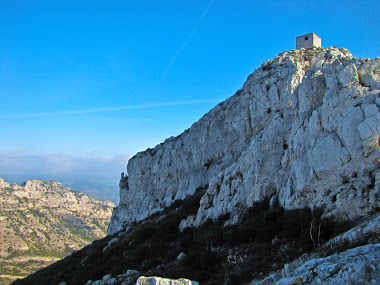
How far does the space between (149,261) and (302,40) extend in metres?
42.0

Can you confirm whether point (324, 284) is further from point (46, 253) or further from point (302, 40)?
point (46, 253)

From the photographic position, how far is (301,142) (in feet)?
60.4

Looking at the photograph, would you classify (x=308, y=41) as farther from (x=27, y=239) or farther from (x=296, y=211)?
(x=27, y=239)

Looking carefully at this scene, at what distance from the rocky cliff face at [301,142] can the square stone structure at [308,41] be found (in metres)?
2.81

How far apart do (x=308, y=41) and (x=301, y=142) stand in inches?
1309

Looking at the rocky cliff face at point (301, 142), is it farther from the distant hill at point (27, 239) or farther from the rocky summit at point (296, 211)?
the distant hill at point (27, 239)

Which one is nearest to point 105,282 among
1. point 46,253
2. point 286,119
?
point 286,119

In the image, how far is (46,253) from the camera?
157 m

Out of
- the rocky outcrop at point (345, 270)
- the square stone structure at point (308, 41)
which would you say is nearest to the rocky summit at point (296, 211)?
the rocky outcrop at point (345, 270)

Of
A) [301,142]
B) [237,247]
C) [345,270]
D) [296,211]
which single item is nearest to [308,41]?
[301,142]

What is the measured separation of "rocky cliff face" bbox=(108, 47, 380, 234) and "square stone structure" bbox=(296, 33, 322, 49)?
111 inches

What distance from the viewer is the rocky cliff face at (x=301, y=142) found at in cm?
1372

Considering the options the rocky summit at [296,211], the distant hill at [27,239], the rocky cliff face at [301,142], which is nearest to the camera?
the rocky summit at [296,211]

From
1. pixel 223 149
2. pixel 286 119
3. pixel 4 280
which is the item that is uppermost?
pixel 223 149
